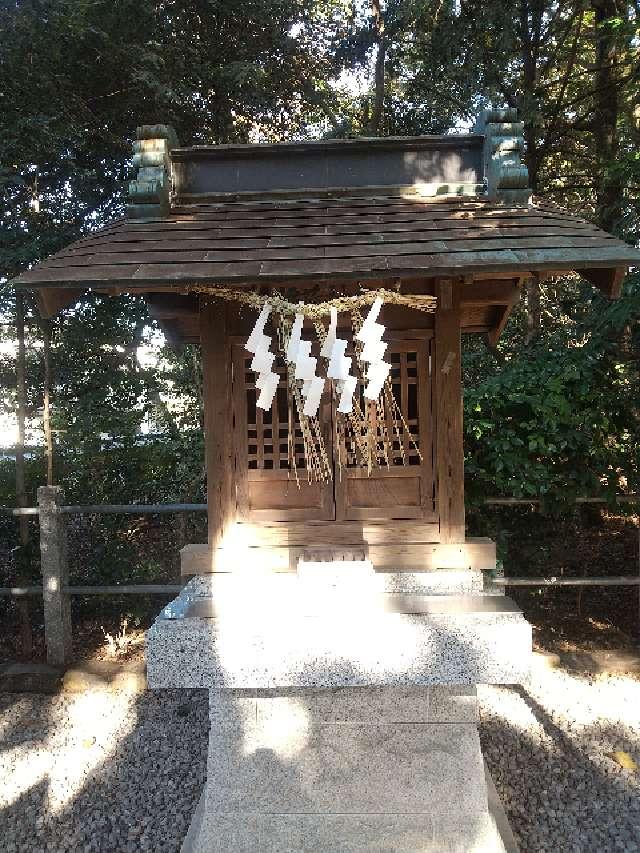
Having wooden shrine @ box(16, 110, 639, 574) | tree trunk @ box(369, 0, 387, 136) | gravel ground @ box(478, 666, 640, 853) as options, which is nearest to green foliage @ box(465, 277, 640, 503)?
gravel ground @ box(478, 666, 640, 853)

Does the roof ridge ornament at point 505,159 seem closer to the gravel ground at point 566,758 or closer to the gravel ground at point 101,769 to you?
the gravel ground at point 566,758

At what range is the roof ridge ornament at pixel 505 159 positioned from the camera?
2869 mm

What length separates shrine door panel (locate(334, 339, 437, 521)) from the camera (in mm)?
2877

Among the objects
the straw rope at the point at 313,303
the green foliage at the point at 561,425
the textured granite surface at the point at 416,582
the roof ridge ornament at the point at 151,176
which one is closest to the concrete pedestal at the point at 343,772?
the textured granite surface at the point at 416,582

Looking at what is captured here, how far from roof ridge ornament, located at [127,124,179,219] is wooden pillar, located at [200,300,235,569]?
576mm

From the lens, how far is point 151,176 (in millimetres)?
2908

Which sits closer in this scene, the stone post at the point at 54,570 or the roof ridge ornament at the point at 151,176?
the roof ridge ornament at the point at 151,176

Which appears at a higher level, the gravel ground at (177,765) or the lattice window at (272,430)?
the lattice window at (272,430)

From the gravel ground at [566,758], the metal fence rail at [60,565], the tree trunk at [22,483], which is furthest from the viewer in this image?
the tree trunk at [22,483]

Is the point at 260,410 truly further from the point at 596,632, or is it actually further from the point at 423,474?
the point at 596,632

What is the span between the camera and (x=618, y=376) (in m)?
5.05

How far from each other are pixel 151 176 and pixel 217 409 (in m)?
1.24

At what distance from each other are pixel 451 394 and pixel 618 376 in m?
2.96

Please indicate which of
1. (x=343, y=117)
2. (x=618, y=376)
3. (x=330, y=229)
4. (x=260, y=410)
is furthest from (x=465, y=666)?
(x=343, y=117)
